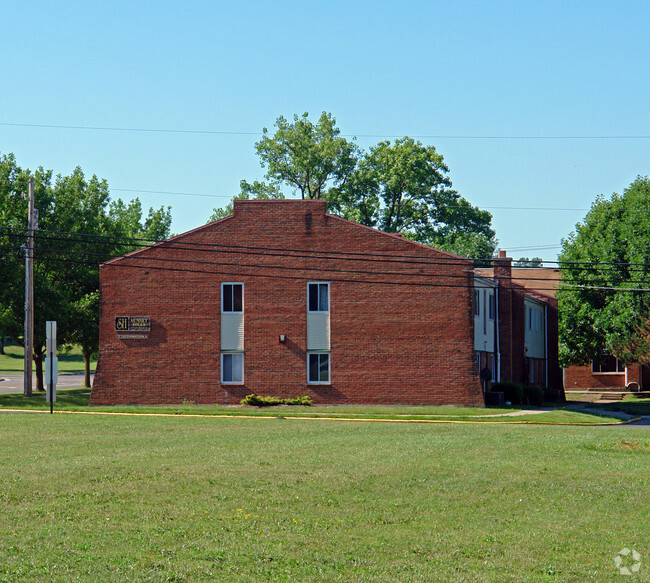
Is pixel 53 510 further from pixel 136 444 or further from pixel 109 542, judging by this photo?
pixel 136 444

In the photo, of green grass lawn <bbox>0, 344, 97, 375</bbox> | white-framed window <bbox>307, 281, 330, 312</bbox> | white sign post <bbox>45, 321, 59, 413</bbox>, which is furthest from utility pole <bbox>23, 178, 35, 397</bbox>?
green grass lawn <bbox>0, 344, 97, 375</bbox>

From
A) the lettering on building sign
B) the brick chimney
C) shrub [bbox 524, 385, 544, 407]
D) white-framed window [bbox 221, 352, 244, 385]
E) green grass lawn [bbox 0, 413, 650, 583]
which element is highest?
the brick chimney

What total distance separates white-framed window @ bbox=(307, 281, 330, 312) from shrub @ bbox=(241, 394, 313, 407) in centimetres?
421

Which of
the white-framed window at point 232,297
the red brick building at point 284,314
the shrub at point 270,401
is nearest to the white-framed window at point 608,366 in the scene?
the red brick building at point 284,314

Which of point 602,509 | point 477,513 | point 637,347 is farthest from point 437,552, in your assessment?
point 637,347

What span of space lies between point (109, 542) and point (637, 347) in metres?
43.3

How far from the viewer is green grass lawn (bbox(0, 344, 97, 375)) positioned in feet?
344

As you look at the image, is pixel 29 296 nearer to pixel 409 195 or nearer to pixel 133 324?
pixel 133 324

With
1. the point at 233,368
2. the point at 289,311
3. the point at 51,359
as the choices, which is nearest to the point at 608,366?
the point at 289,311

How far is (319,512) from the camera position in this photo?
11648 mm

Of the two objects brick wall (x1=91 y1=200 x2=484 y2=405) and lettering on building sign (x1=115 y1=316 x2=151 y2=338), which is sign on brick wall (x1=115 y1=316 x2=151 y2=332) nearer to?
lettering on building sign (x1=115 y1=316 x2=151 y2=338)

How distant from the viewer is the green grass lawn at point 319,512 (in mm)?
9008

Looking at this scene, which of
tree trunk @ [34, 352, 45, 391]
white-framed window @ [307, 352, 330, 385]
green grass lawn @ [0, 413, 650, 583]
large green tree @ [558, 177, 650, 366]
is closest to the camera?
green grass lawn @ [0, 413, 650, 583]

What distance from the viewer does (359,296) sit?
42.4 meters
